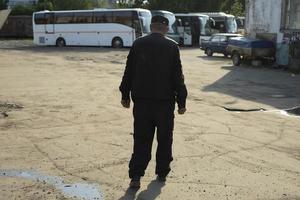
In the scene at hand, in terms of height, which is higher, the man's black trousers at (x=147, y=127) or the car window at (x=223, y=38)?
the man's black trousers at (x=147, y=127)

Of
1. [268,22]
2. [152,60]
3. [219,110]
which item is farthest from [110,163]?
[268,22]

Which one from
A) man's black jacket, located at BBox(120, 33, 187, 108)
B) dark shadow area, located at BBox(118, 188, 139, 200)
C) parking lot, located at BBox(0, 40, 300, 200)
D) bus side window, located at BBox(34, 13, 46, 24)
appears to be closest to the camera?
dark shadow area, located at BBox(118, 188, 139, 200)

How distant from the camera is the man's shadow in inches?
222

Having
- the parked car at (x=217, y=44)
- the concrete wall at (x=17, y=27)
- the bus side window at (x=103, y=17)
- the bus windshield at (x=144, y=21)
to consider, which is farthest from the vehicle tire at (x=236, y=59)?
the concrete wall at (x=17, y=27)

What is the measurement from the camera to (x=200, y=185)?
6141 millimetres

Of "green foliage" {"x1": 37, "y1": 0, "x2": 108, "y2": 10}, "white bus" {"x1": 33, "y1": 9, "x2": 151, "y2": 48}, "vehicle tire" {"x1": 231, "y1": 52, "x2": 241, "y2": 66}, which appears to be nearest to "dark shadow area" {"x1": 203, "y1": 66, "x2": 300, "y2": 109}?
"vehicle tire" {"x1": 231, "y1": 52, "x2": 241, "y2": 66}

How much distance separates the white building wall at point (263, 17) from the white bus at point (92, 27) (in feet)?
41.2

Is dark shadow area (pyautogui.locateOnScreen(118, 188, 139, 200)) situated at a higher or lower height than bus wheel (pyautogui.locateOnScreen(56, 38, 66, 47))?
higher

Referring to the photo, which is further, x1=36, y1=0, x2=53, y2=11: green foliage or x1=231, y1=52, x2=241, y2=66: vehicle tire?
x1=36, y1=0, x2=53, y2=11: green foliage

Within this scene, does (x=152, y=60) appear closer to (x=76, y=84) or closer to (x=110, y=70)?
(x=76, y=84)

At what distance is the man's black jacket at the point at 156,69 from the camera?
19.0 ft

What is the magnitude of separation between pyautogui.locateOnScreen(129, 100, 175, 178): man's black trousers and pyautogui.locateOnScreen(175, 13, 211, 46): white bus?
35.6m

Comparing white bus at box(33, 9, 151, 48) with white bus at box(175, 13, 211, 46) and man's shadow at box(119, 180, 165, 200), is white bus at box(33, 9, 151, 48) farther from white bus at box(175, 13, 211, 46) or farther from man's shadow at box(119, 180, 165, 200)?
man's shadow at box(119, 180, 165, 200)

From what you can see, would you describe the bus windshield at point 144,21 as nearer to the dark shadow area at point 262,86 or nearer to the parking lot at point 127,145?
the dark shadow area at point 262,86
